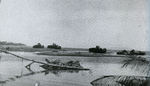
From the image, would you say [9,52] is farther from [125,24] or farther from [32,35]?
[125,24]

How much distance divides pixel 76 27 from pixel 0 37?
0.82m

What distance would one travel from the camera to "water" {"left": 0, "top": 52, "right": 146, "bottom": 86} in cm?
351

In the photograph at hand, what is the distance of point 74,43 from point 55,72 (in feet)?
1.18

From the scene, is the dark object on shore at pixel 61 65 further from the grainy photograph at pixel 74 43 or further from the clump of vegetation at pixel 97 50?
the clump of vegetation at pixel 97 50

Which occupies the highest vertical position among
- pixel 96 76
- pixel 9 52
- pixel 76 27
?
pixel 76 27

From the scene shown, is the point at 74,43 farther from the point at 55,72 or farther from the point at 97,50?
the point at 55,72

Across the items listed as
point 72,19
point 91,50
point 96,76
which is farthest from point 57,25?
point 96,76

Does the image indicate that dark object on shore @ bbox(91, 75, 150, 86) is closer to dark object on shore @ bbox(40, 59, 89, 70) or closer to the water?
the water

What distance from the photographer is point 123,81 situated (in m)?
3.49

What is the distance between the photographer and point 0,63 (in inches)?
145

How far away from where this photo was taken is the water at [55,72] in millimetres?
3512

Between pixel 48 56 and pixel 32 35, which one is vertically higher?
pixel 32 35

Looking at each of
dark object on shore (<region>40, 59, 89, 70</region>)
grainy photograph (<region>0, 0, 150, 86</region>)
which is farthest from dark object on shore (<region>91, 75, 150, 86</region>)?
dark object on shore (<region>40, 59, 89, 70</region>)

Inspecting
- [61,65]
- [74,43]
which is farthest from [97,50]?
[61,65]
